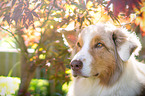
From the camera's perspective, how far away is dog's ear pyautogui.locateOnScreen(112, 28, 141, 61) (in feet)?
6.80

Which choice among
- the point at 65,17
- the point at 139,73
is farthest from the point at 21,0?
the point at 139,73

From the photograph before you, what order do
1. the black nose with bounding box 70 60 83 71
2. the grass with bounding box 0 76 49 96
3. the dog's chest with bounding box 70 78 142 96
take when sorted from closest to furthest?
1. the black nose with bounding box 70 60 83 71
2. the dog's chest with bounding box 70 78 142 96
3. the grass with bounding box 0 76 49 96

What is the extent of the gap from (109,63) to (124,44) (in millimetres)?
300

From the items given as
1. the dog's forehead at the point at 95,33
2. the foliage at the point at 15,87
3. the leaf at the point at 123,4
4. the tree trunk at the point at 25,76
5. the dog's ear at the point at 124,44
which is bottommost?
the foliage at the point at 15,87

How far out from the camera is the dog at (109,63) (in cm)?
210

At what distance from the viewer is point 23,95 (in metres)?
4.46

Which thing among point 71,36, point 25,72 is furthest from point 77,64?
point 25,72

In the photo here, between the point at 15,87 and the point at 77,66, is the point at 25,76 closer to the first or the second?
the point at 15,87

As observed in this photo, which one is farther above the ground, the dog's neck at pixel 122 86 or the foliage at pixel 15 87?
the dog's neck at pixel 122 86

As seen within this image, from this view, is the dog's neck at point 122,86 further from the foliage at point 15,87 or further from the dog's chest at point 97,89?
the foliage at point 15,87

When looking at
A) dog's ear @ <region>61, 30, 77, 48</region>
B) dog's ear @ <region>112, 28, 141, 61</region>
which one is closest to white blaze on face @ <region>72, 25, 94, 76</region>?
dog's ear @ <region>112, 28, 141, 61</region>

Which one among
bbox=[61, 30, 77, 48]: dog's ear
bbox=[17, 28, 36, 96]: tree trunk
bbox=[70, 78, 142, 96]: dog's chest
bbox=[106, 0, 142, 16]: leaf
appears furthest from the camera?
bbox=[17, 28, 36, 96]: tree trunk

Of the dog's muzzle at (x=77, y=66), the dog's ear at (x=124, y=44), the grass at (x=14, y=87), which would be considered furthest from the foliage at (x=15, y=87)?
the dog's ear at (x=124, y=44)

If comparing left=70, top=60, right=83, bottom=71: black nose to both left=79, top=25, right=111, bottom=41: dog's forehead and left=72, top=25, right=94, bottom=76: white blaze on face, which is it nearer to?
left=72, top=25, right=94, bottom=76: white blaze on face
